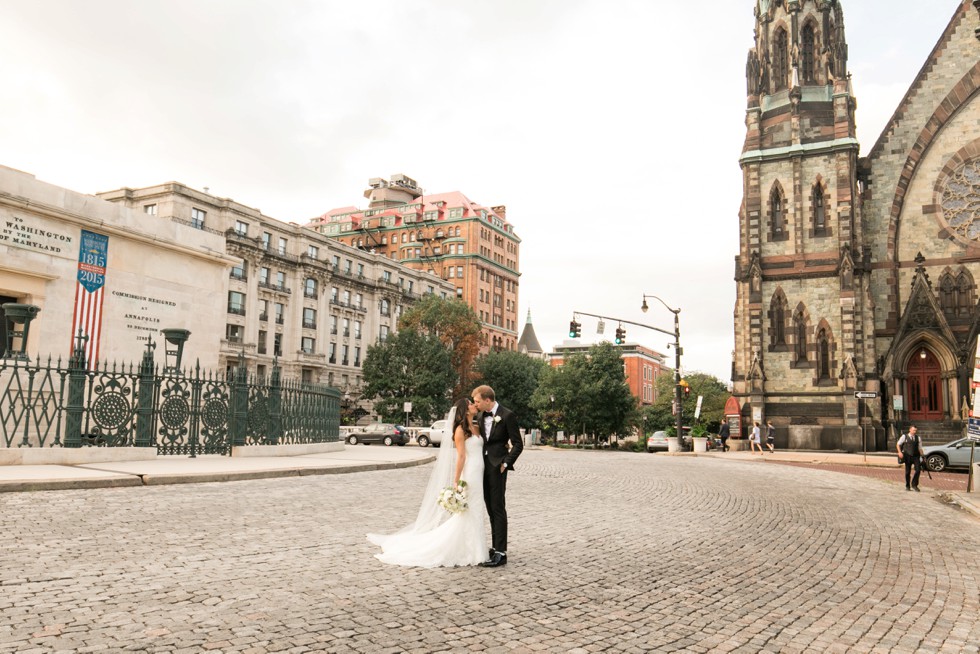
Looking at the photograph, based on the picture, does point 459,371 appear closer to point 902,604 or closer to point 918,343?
point 918,343

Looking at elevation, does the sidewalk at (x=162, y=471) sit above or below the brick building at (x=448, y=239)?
below

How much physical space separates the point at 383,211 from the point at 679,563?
101558 mm

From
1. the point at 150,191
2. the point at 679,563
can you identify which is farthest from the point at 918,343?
the point at 150,191

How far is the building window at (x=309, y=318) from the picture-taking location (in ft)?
229

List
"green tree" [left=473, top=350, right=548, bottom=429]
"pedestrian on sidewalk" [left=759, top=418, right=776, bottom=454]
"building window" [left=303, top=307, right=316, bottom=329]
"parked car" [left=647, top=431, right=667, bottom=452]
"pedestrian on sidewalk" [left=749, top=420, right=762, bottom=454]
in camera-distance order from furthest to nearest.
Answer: "building window" [left=303, top=307, right=316, bottom=329] → "green tree" [left=473, top=350, right=548, bottom=429] → "parked car" [left=647, top=431, right=667, bottom=452] → "pedestrian on sidewalk" [left=759, top=418, right=776, bottom=454] → "pedestrian on sidewalk" [left=749, top=420, right=762, bottom=454]

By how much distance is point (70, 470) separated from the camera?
12.6 metres

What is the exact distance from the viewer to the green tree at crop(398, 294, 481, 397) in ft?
211

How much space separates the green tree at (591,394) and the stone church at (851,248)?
12.7 m

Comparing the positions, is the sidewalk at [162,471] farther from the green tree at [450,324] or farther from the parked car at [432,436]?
the green tree at [450,324]

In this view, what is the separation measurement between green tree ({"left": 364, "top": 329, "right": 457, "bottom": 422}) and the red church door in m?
34.6

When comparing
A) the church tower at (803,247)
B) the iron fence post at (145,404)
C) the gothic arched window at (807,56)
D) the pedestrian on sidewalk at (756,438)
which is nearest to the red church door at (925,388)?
the church tower at (803,247)

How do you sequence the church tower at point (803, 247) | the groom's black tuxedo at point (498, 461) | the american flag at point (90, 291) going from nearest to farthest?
1. the groom's black tuxedo at point (498, 461)
2. the american flag at point (90, 291)
3. the church tower at point (803, 247)

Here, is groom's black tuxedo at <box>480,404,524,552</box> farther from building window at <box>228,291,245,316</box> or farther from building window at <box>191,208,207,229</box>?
building window at <box>228,291,245,316</box>

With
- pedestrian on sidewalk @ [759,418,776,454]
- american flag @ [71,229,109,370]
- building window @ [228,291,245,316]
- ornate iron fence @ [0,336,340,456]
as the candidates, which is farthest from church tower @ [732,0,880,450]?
building window @ [228,291,245,316]
